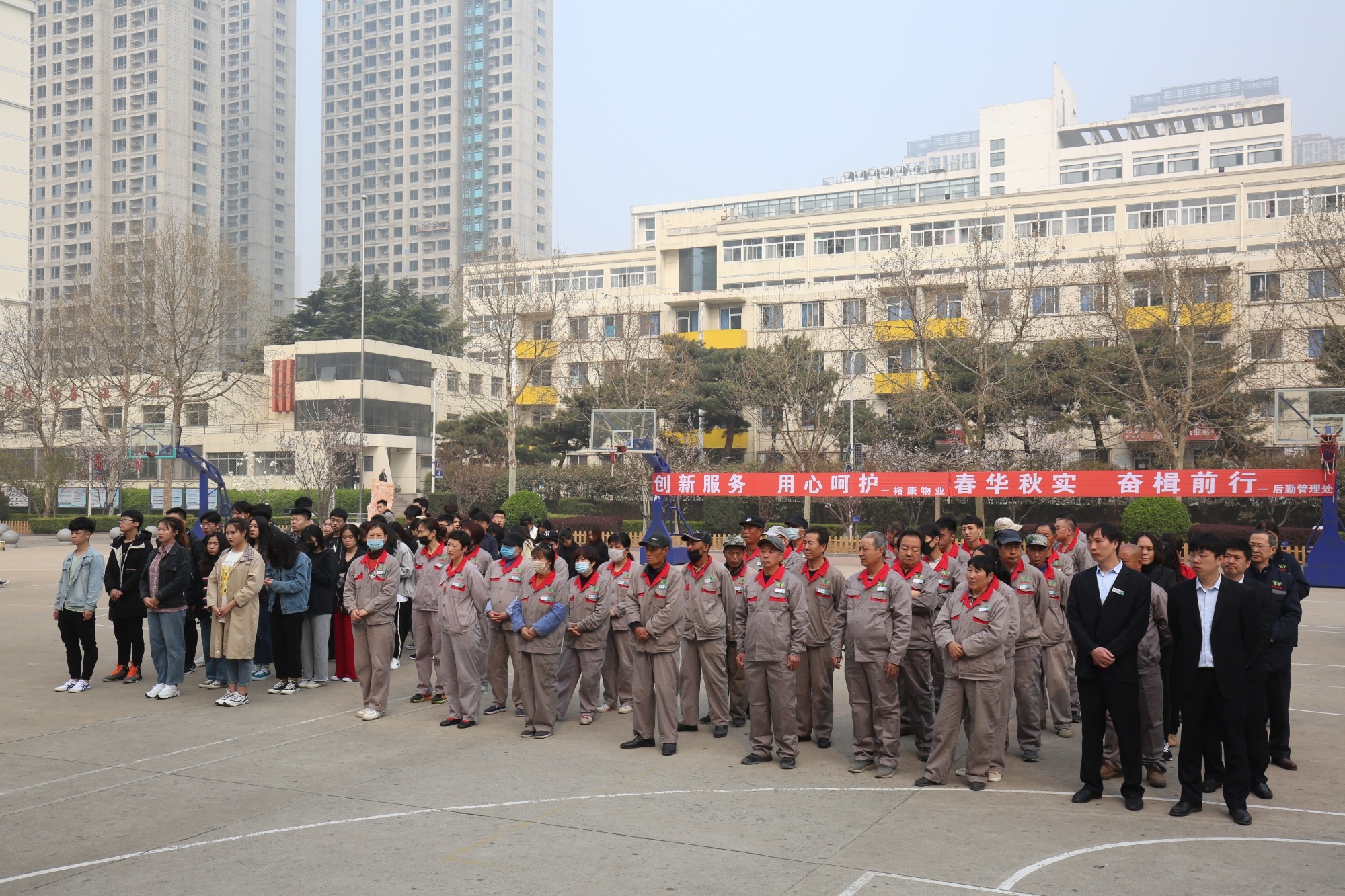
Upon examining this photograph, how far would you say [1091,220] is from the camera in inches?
1909

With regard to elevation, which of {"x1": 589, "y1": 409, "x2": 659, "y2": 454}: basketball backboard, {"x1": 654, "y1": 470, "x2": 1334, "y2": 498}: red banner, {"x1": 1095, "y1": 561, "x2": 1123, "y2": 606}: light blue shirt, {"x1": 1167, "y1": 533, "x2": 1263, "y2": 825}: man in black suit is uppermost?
{"x1": 589, "y1": 409, "x2": 659, "y2": 454}: basketball backboard

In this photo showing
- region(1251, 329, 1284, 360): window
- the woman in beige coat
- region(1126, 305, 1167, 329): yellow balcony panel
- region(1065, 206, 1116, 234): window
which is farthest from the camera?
region(1065, 206, 1116, 234): window

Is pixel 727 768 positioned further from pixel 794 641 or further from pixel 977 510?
pixel 977 510

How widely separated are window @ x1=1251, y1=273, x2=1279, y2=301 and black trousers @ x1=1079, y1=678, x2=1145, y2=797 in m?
32.7

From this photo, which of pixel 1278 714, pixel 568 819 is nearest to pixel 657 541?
pixel 568 819

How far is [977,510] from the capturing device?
109ft

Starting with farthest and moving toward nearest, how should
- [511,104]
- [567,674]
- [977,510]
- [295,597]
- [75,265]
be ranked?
[511,104]
[75,265]
[977,510]
[295,597]
[567,674]

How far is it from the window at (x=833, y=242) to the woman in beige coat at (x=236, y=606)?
4662cm

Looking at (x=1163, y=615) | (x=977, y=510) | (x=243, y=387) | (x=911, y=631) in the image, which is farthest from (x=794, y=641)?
(x=243, y=387)

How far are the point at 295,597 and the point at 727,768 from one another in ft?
17.0

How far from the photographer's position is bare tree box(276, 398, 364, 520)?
43312 mm

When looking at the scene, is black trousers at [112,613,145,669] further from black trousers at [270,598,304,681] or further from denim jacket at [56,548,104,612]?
black trousers at [270,598,304,681]

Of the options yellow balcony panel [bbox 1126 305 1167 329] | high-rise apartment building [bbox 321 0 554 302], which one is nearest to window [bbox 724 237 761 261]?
yellow balcony panel [bbox 1126 305 1167 329]

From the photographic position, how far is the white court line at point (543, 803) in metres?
5.64
